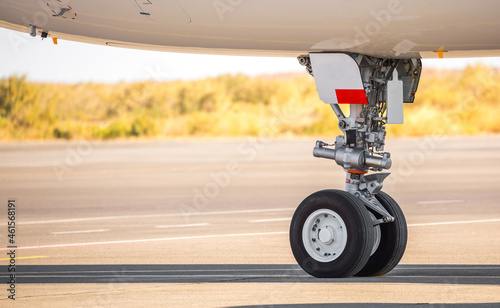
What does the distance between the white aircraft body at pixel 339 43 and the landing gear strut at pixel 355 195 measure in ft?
0.04

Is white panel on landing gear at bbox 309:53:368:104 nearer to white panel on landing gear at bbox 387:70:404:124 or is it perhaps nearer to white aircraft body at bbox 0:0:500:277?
white aircraft body at bbox 0:0:500:277

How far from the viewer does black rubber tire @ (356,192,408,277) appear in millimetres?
9000

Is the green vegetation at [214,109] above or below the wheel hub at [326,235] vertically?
above

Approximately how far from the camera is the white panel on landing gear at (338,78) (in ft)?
29.3

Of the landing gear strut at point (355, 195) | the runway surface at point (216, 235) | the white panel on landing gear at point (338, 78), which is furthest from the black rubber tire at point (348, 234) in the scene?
the white panel on landing gear at point (338, 78)

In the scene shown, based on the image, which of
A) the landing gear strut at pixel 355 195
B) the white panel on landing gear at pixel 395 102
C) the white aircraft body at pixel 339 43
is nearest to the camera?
the white aircraft body at pixel 339 43

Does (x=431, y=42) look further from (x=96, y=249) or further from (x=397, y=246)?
(x=96, y=249)

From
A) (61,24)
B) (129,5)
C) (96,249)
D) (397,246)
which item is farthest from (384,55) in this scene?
(96,249)

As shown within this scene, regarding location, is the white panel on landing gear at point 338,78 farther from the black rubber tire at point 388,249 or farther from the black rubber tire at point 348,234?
the black rubber tire at point 388,249

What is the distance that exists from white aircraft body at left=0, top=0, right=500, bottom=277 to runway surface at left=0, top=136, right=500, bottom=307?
1.59ft

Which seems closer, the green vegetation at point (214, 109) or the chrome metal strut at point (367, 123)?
the chrome metal strut at point (367, 123)

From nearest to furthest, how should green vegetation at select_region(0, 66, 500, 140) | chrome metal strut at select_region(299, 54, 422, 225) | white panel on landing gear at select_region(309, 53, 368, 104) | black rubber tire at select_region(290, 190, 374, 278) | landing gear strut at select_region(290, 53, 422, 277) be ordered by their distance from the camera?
1. black rubber tire at select_region(290, 190, 374, 278)
2. landing gear strut at select_region(290, 53, 422, 277)
3. white panel on landing gear at select_region(309, 53, 368, 104)
4. chrome metal strut at select_region(299, 54, 422, 225)
5. green vegetation at select_region(0, 66, 500, 140)

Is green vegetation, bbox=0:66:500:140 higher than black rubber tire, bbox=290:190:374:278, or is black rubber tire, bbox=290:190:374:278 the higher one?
green vegetation, bbox=0:66:500:140

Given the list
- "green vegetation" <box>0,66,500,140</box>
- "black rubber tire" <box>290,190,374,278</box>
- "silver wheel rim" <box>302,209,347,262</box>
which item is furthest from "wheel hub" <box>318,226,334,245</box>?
"green vegetation" <box>0,66,500,140</box>
